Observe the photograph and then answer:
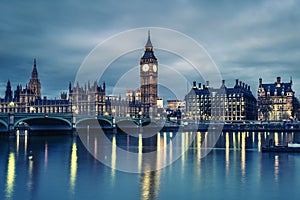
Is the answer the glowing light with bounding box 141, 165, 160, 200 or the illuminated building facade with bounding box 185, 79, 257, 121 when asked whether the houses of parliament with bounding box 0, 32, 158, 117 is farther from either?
the glowing light with bounding box 141, 165, 160, 200

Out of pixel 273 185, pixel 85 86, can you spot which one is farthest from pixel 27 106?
pixel 273 185

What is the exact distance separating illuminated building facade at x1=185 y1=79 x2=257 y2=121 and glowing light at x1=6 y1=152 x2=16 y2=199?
342 feet

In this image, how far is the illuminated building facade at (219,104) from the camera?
13525cm

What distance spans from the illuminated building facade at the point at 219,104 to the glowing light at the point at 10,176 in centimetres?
10431

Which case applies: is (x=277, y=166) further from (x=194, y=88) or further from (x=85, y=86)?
(x=85, y=86)

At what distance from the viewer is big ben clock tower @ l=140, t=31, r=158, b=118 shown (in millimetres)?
175125

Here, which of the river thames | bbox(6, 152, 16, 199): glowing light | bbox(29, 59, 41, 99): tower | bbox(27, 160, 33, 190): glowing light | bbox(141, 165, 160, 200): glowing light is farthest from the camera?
bbox(29, 59, 41, 99): tower

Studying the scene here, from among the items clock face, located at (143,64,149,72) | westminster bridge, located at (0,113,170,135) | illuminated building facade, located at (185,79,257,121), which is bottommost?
westminster bridge, located at (0,113,170,135)

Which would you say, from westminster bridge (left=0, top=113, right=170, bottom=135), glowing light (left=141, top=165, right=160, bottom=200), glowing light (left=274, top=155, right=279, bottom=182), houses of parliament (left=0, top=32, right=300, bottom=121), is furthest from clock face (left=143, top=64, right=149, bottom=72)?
glowing light (left=141, top=165, right=160, bottom=200)

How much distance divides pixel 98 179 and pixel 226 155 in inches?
694

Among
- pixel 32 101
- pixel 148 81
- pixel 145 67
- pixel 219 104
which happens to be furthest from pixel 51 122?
pixel 145 67

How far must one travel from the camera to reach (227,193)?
23203mm

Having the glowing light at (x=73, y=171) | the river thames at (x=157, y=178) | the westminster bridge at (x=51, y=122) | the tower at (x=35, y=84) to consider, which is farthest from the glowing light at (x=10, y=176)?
the tower at (x=35, y=84)

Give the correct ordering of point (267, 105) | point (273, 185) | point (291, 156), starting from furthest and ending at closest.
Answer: point (267, 105) → point (291, 156) → point (273, 185)
